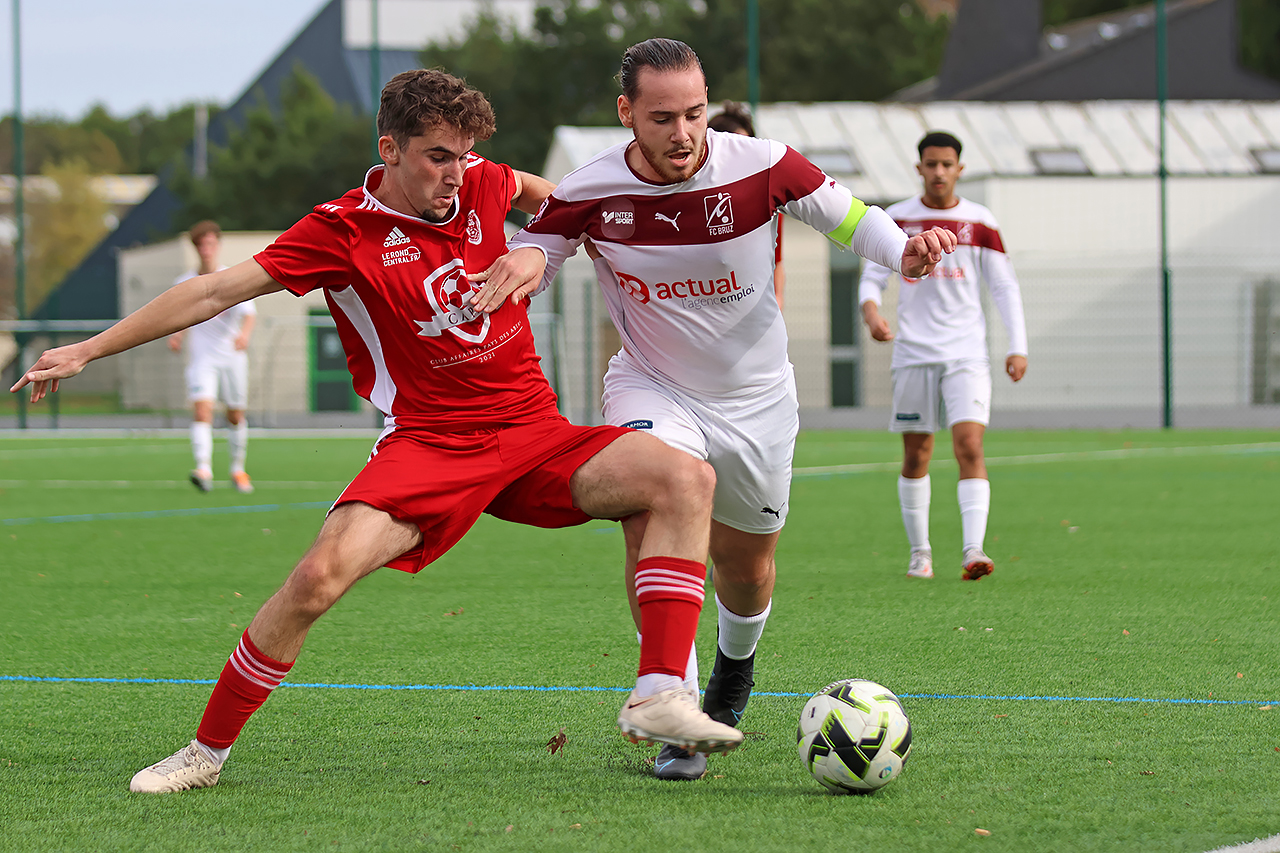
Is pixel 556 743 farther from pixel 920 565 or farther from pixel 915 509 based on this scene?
pixel 915 509

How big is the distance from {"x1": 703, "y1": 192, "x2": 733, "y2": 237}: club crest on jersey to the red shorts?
592 millimetres

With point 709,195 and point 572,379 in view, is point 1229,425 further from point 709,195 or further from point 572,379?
point 709,195

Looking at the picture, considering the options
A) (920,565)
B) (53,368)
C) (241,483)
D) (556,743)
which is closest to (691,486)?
(556,743)

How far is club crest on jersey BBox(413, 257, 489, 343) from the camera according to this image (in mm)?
3918

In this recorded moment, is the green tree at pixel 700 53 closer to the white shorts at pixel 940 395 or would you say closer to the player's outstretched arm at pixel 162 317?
the white shorts at pixel 940 395

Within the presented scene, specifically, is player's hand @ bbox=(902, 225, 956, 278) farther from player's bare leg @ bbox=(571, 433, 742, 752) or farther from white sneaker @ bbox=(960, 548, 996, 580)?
white sneaker @ bbox=(960, 548, 996, 580)

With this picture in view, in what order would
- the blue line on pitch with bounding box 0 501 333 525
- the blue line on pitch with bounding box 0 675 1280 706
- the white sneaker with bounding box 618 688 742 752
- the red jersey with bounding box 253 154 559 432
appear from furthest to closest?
the blue line on pitch with bounding box 0 501 333 525, the blue line on pitch with bounding box 0 675 1280 706, the red jersey with bounding box 253 154 559 432, the white sneaker with bounding box 618 688 742 752

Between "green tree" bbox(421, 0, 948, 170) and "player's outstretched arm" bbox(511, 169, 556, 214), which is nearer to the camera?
"player's outstretched arm" bbox(511, 169, 556, 214)

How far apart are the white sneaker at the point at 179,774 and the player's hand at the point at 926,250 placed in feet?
7.14

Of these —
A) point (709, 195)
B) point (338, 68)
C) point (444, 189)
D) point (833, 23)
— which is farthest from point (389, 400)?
point (338, 68)

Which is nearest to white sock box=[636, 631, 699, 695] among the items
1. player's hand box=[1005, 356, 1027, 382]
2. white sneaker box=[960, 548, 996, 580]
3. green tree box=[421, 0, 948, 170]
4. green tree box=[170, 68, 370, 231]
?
white sneaker box=[960, 548, 996, 580]

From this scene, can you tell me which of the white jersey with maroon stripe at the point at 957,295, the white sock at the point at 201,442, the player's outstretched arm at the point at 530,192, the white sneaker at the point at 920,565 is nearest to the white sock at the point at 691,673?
the player's outstretched arm at the point at 530,192

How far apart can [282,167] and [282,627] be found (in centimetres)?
4262

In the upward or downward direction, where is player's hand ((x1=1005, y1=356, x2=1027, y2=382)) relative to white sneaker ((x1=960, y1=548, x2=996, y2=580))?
upward
